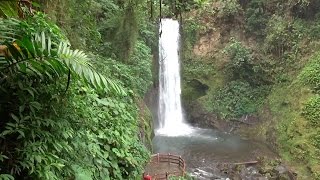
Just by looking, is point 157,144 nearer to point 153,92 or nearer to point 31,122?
point 153,92

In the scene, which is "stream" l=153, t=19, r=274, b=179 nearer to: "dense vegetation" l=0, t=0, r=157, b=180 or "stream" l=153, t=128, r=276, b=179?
"stream" l=153, t=128, r=276, b=179

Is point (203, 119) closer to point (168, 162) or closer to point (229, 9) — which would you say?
point (229, 9)

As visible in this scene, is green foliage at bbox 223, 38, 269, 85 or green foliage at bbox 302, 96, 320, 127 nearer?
green foliage at bbox 302, 96, 320, 127

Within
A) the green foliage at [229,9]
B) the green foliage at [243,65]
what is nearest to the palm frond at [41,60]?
the green foliage at [243,65]

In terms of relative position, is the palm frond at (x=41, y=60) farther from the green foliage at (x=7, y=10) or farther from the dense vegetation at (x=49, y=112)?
the green foliage at (x=7, y=10)

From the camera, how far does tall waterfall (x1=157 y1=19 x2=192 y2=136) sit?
59.9 feet

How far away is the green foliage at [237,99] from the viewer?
17.2 metres

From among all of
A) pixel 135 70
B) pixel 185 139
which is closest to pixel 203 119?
pixel 185 139

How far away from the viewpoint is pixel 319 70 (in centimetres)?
1477

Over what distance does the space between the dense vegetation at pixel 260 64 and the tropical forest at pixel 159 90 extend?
0.06 meters

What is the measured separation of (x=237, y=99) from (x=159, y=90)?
3940 mm

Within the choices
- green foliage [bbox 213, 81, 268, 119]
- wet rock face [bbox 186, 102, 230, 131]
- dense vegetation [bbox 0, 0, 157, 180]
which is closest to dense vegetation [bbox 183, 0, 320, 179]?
green foliage [bbox 213, 81, 268, 119]

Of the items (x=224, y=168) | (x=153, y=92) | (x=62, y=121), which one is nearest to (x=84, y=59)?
(x=62, y=121)

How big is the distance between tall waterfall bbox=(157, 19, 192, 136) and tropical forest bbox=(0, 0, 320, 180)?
0.18 ft
